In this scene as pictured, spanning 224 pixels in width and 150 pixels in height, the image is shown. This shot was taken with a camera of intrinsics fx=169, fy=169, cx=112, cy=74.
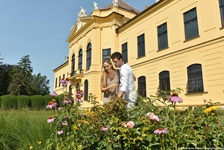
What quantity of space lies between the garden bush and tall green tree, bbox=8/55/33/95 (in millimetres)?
44057

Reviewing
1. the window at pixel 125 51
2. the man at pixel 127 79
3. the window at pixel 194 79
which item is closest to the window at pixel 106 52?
the window at pixel 125 51

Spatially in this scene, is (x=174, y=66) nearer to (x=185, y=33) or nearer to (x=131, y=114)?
(x=185, y=33)

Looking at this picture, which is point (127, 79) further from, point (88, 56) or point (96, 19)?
point (88, 56)

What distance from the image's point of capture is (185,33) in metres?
13.4

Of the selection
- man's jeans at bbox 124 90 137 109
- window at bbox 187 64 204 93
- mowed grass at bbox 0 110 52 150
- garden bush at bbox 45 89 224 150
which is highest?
window at bbox 187 64 204 93

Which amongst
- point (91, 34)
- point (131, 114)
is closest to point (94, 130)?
point (131, 114)

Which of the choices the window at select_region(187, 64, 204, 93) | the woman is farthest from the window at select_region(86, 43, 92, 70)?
the woman

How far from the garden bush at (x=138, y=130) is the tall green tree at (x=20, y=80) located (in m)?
44.1

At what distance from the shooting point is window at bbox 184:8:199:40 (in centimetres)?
1270

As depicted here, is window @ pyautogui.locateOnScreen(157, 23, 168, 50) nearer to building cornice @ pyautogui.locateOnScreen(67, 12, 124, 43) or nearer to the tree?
building cornice @ pyautogui.locateOnScreen(67, 12, 124, 43)

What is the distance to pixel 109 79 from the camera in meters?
3.50

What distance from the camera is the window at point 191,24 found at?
12698mm

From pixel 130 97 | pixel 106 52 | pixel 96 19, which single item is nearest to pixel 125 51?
pixel 106 52

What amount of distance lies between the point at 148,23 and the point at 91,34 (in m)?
9.06
